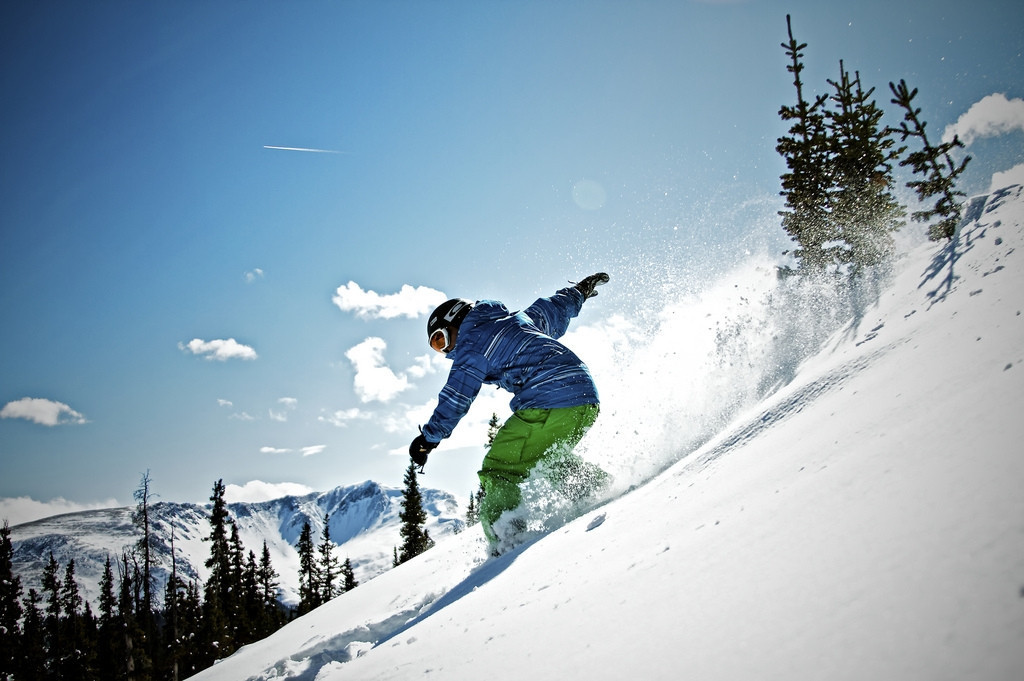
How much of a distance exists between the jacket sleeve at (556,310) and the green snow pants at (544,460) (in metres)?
1.44

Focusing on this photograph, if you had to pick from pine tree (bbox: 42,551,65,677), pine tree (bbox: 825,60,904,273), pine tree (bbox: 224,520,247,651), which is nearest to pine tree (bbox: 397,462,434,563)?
pine tree (bbox: 224,520,247,651)

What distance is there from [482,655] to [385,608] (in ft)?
10.3

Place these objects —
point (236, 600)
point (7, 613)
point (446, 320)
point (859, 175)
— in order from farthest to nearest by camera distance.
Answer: point (236, 600), point (7, 613), point (859, 175), point (446, 320)

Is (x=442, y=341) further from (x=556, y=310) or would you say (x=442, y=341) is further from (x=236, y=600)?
(x=236, y=600)

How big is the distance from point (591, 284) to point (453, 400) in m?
2.66

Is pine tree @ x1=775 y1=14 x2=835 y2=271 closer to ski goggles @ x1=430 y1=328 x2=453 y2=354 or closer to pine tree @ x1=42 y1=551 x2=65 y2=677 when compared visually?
ski goggles @ x1=430 y1=328 x2=453 y2=354

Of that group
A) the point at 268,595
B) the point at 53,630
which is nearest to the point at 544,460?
the point at 53,630

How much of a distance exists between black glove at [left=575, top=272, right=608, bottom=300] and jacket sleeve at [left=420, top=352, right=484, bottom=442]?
2215mm

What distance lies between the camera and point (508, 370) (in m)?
4.30

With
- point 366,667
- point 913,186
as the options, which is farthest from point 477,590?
point 913,186

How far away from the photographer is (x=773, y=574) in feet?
3.51

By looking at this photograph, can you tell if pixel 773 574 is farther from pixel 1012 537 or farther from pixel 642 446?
pixel 642 446

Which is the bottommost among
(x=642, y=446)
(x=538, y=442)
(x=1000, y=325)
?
(x=1000, y=325)

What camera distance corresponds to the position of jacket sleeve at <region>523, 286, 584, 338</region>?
5402mm
